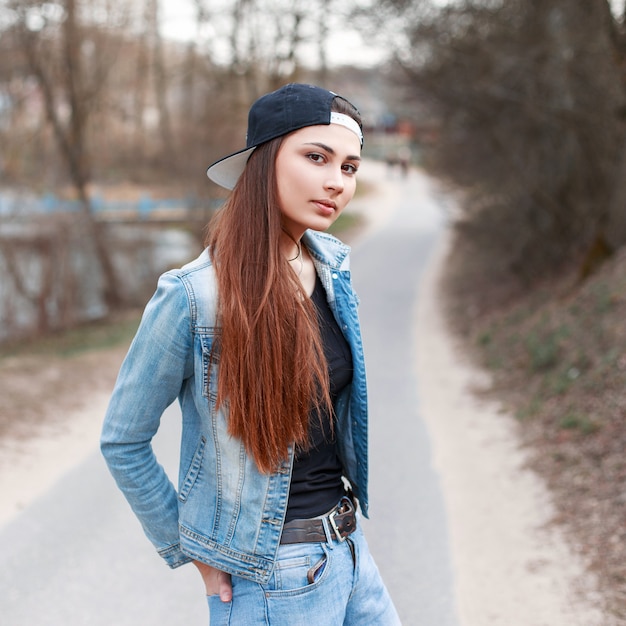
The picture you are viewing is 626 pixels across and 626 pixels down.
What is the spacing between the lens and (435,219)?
105 feet

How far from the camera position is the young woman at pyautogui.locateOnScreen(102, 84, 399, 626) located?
1.95 meters

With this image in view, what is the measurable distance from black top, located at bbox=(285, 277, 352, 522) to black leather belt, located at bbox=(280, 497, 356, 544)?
0.05 ft

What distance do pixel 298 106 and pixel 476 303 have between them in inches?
504

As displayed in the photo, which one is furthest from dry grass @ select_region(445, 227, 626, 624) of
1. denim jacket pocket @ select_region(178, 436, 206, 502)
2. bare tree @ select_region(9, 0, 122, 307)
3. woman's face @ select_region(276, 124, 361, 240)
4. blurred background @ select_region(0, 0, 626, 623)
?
bare tree @ select_region(9, 0, 122, 307)

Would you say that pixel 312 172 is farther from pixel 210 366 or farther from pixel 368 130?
pixel 368 130

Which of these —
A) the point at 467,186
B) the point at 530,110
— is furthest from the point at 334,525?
Answer: the point at 467,186

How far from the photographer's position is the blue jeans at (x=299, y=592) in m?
1.96

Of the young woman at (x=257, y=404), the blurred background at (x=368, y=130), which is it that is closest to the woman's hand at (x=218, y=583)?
the young woman at (x=257, y=404)

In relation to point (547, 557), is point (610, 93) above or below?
above

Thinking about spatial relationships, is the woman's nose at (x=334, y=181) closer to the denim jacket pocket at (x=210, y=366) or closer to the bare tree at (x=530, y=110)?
the denim jacket pocket at (x=210, y=366)

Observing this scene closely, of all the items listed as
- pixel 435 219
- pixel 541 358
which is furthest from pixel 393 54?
pixel 435 219

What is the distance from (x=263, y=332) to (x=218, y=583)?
0.63m

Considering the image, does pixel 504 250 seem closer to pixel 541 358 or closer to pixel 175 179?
pixel 541 358

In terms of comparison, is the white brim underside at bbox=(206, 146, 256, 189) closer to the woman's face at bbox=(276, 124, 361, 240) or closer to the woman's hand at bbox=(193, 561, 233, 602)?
the woman's face at bbox=(276, 124, 361, 240)
